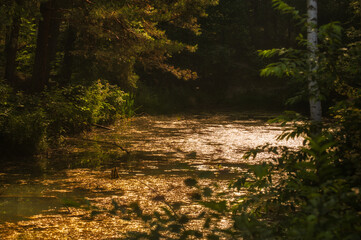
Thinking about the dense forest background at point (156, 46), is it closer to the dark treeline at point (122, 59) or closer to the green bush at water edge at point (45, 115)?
the dark treeline at point (122, 59)

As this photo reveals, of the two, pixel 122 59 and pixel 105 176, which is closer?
pixel 105 176

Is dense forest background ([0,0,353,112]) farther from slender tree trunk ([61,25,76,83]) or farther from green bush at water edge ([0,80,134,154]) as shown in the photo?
green bush at water edge ([0,80,134,154])

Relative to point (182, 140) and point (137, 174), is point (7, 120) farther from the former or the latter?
point (182, 140)

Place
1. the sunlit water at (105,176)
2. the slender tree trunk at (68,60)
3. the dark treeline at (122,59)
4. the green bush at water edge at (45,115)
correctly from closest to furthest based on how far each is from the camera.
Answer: the sunlit water at (105,176)
the green bush at water edge at (45,115)
the dark treeline at (122,59)
the slender tree trunk at (68,60)

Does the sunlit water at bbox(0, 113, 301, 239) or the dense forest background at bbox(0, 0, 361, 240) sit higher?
the dense forest background at bbox(0, 0, 361, 240)

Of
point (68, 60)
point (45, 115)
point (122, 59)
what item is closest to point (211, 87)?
point (68, 60)

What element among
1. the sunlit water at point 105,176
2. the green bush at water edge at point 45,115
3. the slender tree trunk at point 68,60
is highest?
the slender tree trunk at point 68,60

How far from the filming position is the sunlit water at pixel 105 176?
473 centimetres

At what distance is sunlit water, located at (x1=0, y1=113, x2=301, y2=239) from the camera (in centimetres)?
473

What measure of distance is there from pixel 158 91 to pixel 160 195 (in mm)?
20141

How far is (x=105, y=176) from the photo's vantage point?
7.45m

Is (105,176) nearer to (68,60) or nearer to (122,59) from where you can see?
(122,59)

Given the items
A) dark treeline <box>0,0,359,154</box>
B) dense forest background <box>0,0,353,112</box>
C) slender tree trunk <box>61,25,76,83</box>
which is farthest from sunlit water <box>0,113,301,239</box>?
slender tree trunk <box>61,25,76,83</box>

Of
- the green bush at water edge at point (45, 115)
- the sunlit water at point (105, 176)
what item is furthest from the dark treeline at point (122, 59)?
the sunlit water at point (105, 176)
